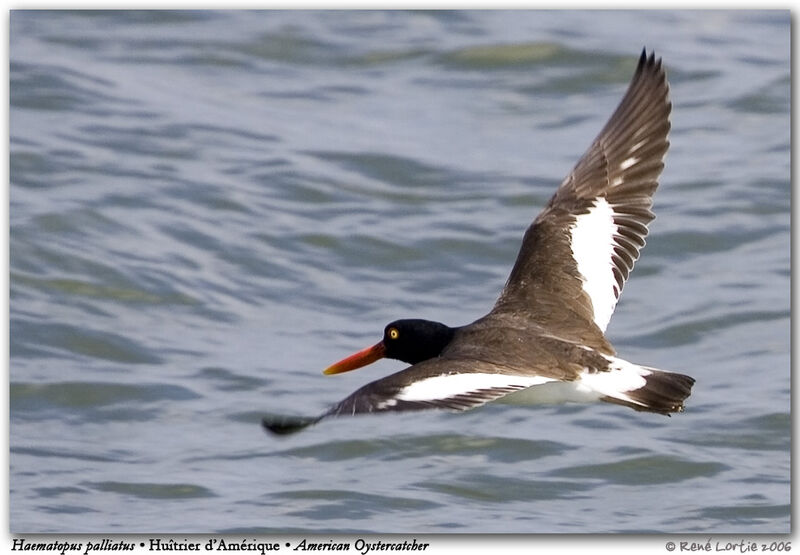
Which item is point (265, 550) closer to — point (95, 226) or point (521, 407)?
point (521, 407)

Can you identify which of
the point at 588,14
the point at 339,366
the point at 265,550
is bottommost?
the point at 265,550

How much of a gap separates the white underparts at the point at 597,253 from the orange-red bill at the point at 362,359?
1.25 metres

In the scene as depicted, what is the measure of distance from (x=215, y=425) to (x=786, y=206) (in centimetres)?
579

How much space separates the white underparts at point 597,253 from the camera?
845cm

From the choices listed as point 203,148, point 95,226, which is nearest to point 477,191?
point 203,148

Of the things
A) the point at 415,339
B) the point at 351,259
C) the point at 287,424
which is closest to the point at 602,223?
the point at 415,339

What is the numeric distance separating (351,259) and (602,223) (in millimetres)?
3664

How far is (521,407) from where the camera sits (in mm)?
10234

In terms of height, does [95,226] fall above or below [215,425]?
above

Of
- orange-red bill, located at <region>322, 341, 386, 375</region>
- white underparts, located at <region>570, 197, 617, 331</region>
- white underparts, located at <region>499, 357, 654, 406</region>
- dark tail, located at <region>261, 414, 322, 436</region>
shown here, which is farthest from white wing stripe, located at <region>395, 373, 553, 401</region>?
white underparts, located at <region>570, 197, 617, 331</region>

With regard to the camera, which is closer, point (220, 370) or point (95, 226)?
point (220, 370)

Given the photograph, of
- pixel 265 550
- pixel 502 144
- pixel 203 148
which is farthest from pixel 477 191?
pixel 265 550

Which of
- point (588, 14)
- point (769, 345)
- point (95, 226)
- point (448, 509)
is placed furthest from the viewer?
point (588, 14)

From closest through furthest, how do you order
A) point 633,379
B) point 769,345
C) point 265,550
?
point 633,379, point 265,550, point 769,345
